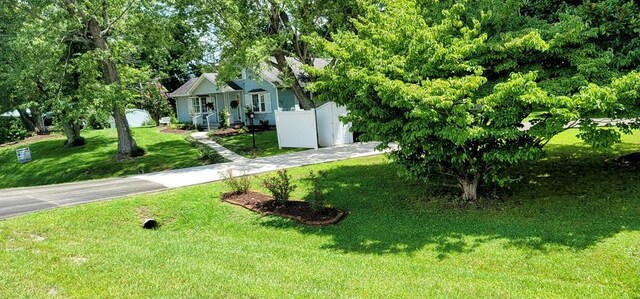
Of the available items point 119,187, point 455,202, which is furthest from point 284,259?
point 119,187

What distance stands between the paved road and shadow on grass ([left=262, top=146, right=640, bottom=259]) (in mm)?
3863

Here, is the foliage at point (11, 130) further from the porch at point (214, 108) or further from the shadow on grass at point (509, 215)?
the shadow on grass at point (509, 215)

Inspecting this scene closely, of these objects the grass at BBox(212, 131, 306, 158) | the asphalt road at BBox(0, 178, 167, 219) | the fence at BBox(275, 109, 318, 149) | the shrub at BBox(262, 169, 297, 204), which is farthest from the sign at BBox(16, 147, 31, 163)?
the shrub at BBox(262, 169, 297, 204)

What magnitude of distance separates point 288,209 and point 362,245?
2.54 metres

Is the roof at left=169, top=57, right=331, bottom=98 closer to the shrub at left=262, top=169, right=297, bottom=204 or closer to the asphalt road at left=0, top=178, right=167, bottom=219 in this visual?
the asphalt road at left=0, top=178, right=167, bottom=219

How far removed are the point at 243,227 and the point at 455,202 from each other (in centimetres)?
441

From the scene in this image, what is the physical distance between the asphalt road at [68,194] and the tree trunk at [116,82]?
4.94m

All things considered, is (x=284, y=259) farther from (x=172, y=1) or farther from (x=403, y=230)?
(x=172, y=1)

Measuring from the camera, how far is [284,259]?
639 cm

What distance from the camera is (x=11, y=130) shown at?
97.0 ft

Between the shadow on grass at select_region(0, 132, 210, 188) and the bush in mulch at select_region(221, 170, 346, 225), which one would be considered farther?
the shadow on grass at select_region(0, 132, 210, 188)

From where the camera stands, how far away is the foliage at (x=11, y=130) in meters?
29.3

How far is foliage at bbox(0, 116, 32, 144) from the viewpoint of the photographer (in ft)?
96.3

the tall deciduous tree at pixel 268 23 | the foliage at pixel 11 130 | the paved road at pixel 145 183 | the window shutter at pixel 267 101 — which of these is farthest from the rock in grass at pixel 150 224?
the foliage at pixel 11 130
